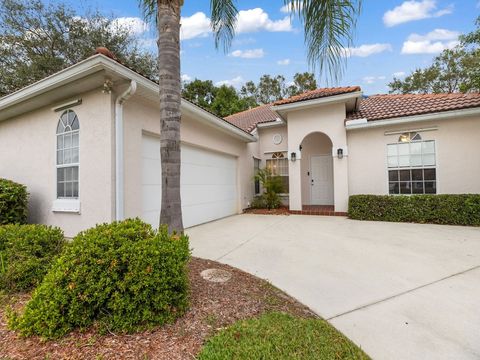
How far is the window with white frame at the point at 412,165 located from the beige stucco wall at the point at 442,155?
17 cm

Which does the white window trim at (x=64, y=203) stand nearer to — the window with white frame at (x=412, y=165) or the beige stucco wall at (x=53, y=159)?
the beige stucco wall at (x=53, y=159)

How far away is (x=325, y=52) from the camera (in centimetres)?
425

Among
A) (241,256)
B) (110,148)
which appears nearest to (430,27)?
(241,256)


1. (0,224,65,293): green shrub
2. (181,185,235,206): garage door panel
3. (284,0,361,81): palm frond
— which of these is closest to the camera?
(0,224,65,293): green shrub

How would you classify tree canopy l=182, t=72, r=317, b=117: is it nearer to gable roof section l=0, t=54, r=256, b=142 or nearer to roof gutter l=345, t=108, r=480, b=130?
roof gutter l=345, t=108, r=480, b=130

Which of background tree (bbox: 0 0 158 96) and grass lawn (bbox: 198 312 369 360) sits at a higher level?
background tree (bbox: 0 0 158 96)

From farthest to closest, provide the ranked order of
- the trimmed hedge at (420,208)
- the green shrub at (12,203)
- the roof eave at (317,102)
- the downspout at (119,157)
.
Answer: the roof eave at (317,102), the trimmed hedge at (420,208), the green shrub at (12,203), the downspout at (119,157)

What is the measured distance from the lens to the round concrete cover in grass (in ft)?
11.5

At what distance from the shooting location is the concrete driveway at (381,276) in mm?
2328

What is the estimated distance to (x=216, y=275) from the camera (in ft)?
12.0

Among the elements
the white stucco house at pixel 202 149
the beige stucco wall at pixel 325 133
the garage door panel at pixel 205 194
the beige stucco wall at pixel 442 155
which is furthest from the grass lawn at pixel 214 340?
the beige stucco wall at pixel 442 155

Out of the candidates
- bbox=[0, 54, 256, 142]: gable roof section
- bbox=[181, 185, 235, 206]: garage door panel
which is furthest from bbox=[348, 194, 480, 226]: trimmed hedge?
bbox=[0, 54, 256, 142]: gable roof section

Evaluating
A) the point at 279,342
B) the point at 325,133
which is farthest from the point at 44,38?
the point at 279,342

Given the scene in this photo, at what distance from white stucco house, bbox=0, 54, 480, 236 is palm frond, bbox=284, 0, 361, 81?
Answer: 11.7 feet
